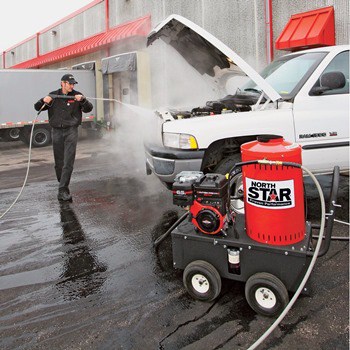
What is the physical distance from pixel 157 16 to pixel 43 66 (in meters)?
12.7

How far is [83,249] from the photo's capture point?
399cm

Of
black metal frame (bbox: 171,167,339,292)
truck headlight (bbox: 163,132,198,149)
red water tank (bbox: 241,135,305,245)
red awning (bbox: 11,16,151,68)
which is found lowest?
black metal frame (bbox: 171,167,339,292)

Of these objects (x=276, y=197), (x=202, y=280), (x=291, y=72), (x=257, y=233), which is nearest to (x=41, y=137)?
(x=291, y=72)

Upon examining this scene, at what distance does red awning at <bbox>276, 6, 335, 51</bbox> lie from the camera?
7688mm

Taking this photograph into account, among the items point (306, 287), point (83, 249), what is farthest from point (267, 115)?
point (83, 249)

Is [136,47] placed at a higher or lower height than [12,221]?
higher

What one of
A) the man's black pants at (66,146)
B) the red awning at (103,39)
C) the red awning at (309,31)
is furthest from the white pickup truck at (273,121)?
the red awning at (103,39)

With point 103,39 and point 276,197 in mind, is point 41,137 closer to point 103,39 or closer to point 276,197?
point 103,39

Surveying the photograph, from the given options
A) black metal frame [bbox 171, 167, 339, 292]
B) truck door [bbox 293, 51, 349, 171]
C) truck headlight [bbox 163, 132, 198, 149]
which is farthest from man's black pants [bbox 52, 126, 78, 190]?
truck door [bbox 293, 51, 349, 171]

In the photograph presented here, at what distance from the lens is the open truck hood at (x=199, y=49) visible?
13.5 ft

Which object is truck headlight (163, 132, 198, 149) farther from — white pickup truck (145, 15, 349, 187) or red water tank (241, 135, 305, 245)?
red water tank (241, 135, 305, 245)

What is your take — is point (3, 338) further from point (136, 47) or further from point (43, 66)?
point (43, 66)

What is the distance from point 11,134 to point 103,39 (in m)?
5.48

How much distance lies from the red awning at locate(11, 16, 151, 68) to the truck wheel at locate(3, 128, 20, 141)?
4884 millimetres
